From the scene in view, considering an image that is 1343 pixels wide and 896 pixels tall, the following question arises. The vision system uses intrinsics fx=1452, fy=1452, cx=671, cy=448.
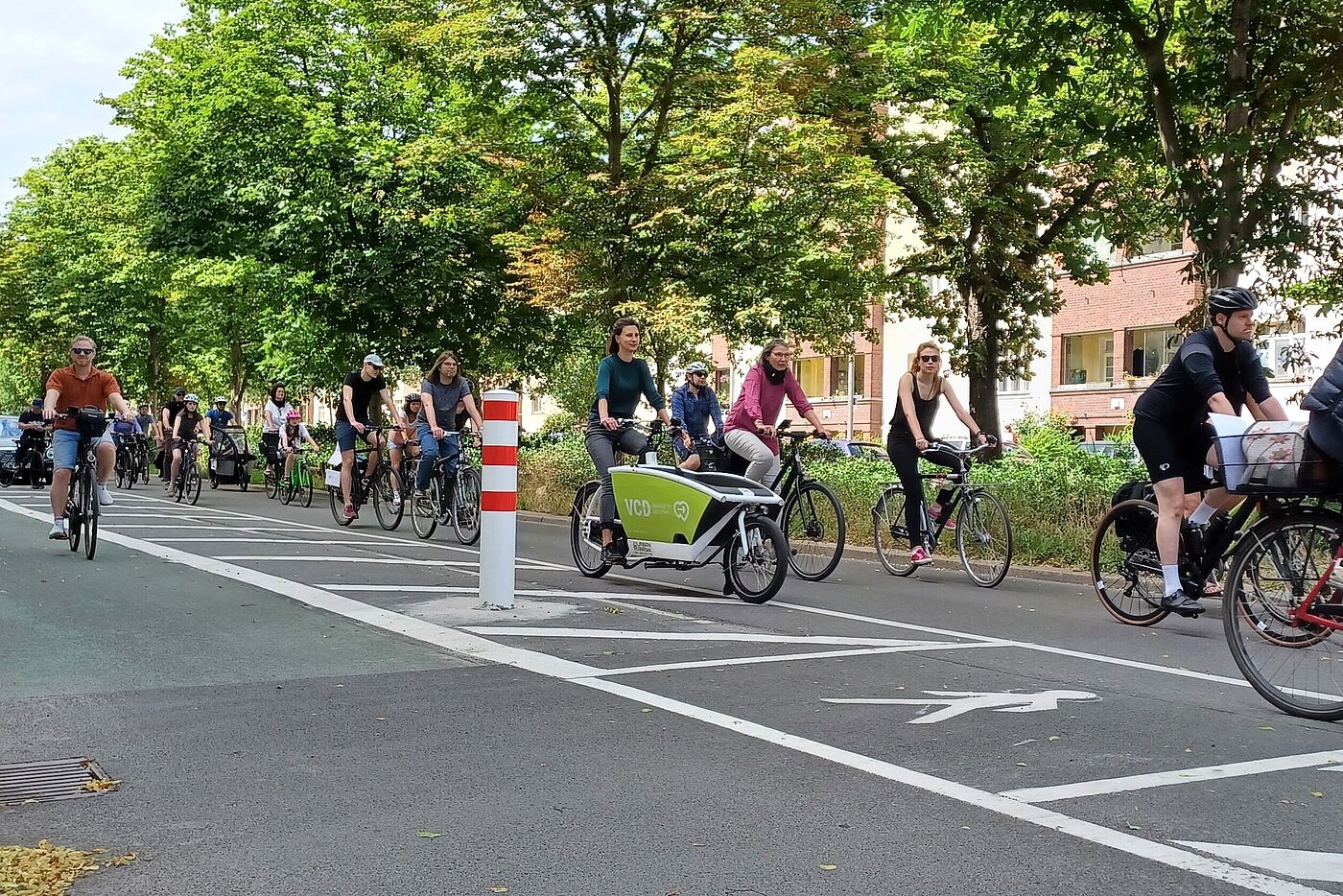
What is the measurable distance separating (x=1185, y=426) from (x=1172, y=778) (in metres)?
3.63

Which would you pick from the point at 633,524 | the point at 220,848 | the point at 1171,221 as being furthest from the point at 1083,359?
the point at 220,848

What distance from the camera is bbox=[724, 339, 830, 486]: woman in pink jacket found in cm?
1160

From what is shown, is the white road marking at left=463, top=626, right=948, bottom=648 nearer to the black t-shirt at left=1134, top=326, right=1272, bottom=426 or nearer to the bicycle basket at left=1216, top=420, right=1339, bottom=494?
the black t-shirt at left=1134, top=326, right=1272, bottom=426

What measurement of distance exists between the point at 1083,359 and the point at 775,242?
32.4 meters

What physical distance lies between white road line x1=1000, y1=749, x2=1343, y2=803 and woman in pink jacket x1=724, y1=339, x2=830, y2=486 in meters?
6.49

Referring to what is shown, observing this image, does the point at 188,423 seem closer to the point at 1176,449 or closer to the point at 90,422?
the point at 90,422

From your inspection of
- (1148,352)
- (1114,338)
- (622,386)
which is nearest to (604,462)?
(622,386)

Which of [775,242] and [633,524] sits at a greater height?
[775,242]

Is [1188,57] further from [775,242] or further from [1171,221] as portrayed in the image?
[775,242]

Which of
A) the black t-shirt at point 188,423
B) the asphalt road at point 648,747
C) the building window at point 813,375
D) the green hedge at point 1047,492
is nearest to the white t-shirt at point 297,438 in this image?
the black t-shirt at point 188,423

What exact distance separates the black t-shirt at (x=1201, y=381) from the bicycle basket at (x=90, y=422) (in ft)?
28.3

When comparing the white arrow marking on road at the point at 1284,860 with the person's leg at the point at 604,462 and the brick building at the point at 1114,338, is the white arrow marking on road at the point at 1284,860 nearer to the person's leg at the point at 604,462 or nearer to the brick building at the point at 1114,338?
the person's leg at the point at 604,462

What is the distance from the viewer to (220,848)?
13.3ft

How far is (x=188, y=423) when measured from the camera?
83.7 feet
